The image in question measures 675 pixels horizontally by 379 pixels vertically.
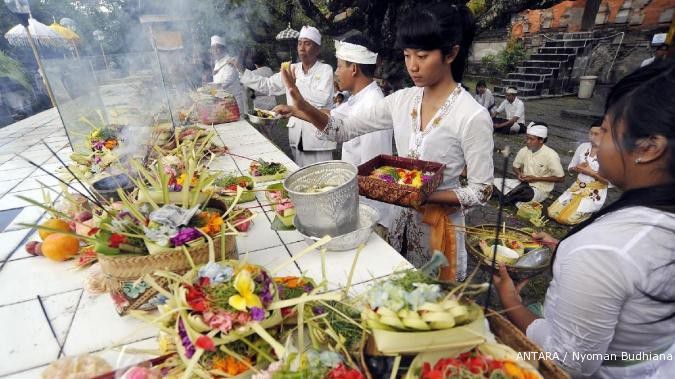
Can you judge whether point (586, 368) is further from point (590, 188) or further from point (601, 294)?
point (590, 188)

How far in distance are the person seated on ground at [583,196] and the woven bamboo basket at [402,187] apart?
4028mm

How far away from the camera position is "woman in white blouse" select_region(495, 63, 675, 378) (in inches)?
51.1

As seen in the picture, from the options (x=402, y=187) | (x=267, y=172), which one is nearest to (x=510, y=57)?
(x=267, y=172)

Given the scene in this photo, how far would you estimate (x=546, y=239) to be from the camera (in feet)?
9.41

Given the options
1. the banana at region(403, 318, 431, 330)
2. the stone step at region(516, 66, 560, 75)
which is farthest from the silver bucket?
the stone step at region(516, 66, 560, 75)

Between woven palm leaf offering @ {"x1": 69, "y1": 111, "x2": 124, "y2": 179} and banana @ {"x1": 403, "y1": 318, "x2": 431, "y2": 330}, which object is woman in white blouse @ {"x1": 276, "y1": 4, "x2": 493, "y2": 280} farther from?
woven palm leaf offering @ {"x1": 69, "y1": 111, "x2": 124, "y2": 179}

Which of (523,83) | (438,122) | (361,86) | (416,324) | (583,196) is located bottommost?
(583,196)

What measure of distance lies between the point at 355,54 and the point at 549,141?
7.58 meters

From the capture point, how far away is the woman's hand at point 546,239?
2.82 meters

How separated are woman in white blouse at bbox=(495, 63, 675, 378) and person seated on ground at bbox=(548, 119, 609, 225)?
433 centimetres

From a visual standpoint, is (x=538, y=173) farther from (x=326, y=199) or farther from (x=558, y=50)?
(x=558, y=50)

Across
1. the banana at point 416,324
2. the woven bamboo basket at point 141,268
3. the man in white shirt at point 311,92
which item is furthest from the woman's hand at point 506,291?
the man in white shirt at point 311,92

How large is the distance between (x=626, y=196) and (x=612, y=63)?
15.2 meters

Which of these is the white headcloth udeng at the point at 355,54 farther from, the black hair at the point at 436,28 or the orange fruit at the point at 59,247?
the orange fruit at the point at 59,247
